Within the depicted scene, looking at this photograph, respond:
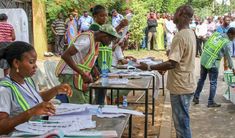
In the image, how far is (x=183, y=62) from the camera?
4.65 m

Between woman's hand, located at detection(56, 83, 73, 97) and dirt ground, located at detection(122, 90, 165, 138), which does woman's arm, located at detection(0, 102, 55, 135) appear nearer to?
woman's hand, located at detection(56, 83, 73, 97)

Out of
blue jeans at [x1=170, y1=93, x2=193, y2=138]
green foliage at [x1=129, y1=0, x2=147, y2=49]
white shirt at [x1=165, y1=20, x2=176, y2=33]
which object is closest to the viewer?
blue jeans at [x1=170, y1=93, x2=193, y2=138]

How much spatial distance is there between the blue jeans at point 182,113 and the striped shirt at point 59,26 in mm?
11868

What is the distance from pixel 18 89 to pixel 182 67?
2199mm

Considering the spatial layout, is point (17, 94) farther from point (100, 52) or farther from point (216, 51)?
point (216, 51)

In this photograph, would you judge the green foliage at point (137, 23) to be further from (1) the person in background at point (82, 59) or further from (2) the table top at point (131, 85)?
(1) the person in background at point (82, 59)

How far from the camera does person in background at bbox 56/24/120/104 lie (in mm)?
4762

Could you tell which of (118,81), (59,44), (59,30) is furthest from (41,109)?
(59,44)

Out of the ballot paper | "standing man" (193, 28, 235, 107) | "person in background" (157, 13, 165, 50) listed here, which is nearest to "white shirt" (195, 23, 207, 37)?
"person in background" (157, 13, 165, 50)

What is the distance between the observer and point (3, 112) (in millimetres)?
2850

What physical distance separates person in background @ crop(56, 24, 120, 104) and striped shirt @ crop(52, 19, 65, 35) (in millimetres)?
11237

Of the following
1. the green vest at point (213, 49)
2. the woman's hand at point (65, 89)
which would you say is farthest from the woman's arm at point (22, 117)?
the green vest at point (213, 49)

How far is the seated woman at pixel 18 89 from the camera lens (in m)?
2.78

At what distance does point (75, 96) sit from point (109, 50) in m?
0.91
